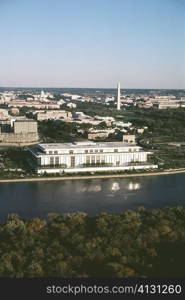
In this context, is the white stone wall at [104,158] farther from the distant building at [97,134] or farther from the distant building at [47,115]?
the distant building at [47,115]

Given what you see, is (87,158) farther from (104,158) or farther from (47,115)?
(47,115)

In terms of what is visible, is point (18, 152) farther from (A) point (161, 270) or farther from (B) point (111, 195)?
(A) point (161, 270)

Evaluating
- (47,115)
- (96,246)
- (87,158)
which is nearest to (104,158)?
(87,158)

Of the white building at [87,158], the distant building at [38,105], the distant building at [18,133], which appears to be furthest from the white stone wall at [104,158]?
the distant building at [38,105]

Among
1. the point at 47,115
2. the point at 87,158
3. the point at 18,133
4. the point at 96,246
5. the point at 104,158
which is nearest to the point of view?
the point at 96,246

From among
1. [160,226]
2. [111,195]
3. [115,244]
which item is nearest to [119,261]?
[115,244]

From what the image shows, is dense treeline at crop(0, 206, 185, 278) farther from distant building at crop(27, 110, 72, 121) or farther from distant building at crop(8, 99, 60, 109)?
distant building at crop(8, 99, 60, 109)
